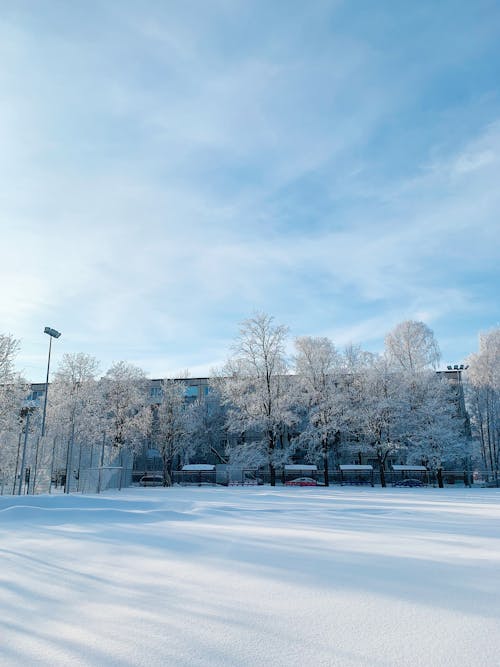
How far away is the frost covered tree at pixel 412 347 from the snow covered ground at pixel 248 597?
35853 millimetres

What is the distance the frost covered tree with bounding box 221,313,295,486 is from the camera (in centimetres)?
3881

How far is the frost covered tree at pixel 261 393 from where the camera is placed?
38.8 meters

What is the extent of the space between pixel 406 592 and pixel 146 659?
9.86 feet

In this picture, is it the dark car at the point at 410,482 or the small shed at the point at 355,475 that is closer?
the dark car at the point at 410,482

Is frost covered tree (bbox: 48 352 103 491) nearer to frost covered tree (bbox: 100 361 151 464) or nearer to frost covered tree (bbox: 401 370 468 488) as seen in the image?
frost covered tree (bbox: 100 361 151 464)

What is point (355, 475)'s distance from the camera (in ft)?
150

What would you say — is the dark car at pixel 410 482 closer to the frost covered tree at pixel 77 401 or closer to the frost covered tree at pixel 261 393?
the frost covered tree at pixel 261 393

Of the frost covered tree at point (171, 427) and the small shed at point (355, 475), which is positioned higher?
the frost covered tree at point (171, 427)

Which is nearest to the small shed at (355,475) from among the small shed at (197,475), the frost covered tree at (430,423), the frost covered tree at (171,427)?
the frost covered tree at (430,423)

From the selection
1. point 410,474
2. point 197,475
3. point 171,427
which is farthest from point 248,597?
point 171,427

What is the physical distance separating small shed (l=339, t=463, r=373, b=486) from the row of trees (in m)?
2.09

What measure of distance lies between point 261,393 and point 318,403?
236 inches

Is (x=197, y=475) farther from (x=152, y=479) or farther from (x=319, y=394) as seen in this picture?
(x=319, y=394)

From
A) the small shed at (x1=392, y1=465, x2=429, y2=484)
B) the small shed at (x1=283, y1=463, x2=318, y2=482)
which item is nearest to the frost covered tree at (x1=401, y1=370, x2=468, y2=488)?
the small shed at (x1=392, y1=465, x2=429, y2=484)
